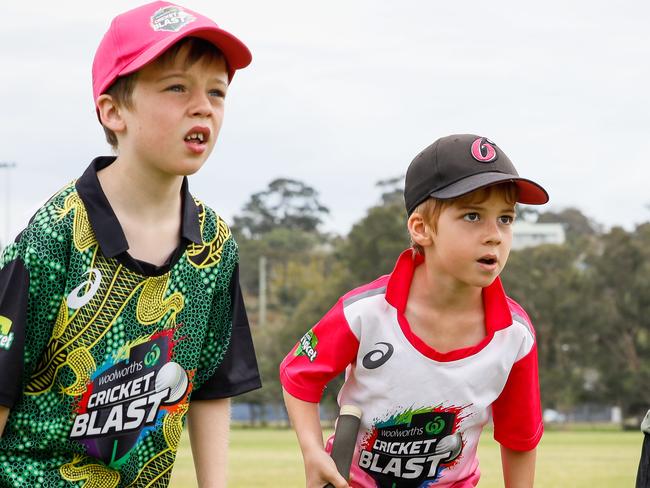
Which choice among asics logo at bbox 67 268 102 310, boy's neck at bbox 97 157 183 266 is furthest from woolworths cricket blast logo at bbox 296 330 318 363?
asics logo at bbox 67 268 102 310

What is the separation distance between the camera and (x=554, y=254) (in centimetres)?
4419

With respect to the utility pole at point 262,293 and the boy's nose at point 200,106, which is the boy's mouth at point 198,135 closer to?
the boy's nose at point 200,106

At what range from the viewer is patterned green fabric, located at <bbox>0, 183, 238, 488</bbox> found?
9.48 feet

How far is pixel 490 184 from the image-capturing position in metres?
3.58

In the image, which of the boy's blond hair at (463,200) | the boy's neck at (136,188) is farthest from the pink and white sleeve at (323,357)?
the boy's neck at (136,188)

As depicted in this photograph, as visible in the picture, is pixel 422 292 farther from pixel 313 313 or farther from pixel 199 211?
pixel 313 313

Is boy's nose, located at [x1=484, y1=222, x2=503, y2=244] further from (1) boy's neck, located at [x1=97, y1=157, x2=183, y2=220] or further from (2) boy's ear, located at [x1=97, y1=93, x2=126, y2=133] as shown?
(2) boy's ear, located at [x1=97, y1=93, x2=126, y2=133]

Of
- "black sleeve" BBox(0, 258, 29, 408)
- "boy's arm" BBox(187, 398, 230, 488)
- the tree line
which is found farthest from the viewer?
the tree line

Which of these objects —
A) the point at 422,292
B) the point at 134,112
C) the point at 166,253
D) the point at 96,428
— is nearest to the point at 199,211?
the point at 166,253

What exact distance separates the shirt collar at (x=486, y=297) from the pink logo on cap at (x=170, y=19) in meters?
1.26

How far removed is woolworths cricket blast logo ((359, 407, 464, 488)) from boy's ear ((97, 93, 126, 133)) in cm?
140

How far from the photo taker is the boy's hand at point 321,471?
3580 millimetres

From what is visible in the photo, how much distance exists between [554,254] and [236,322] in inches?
1647

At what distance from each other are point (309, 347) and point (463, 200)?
72cm
